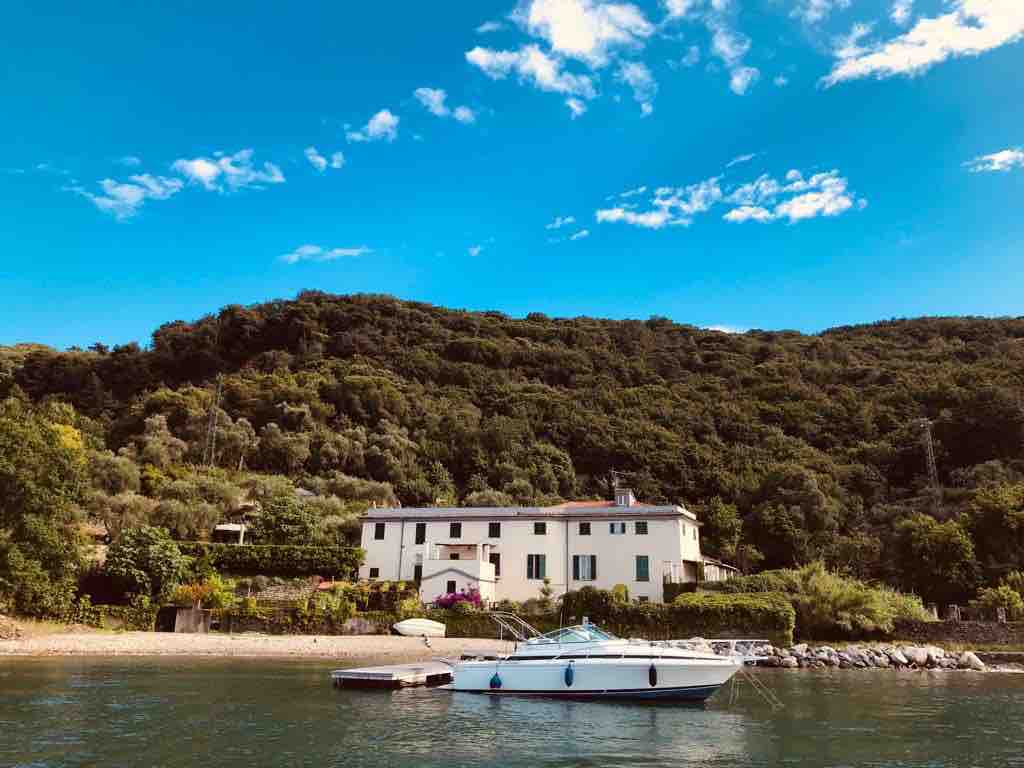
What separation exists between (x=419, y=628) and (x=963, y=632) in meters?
25.2

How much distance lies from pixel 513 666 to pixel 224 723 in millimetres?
9067

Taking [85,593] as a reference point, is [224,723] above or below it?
below

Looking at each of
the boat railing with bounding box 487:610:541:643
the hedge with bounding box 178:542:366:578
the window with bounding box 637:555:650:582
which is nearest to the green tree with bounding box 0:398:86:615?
the hedge with bounding box 178:542:366:578

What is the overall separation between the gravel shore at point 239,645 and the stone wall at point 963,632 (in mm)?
18833

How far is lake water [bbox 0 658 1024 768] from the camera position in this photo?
1435cm

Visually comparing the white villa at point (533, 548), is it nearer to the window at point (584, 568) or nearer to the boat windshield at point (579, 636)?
the window at point (584, 568)

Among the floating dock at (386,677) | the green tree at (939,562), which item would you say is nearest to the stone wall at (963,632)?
the green tree at (939,562)

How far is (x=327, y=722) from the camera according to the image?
58.4 feet

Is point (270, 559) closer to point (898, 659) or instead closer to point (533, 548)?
point (533, 548)

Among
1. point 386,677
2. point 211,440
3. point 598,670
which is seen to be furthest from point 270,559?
point 211,440

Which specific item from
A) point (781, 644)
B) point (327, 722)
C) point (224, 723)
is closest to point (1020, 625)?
point (781, 644)

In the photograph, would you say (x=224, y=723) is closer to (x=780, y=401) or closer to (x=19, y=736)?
(x=19, y=736)

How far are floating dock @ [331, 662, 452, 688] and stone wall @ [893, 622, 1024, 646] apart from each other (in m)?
22.9

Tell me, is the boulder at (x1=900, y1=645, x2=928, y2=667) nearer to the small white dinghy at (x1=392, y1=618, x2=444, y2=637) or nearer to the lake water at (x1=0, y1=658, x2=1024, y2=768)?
the lake water at (x1=0, y1=658, x2=1024, y2=768)
